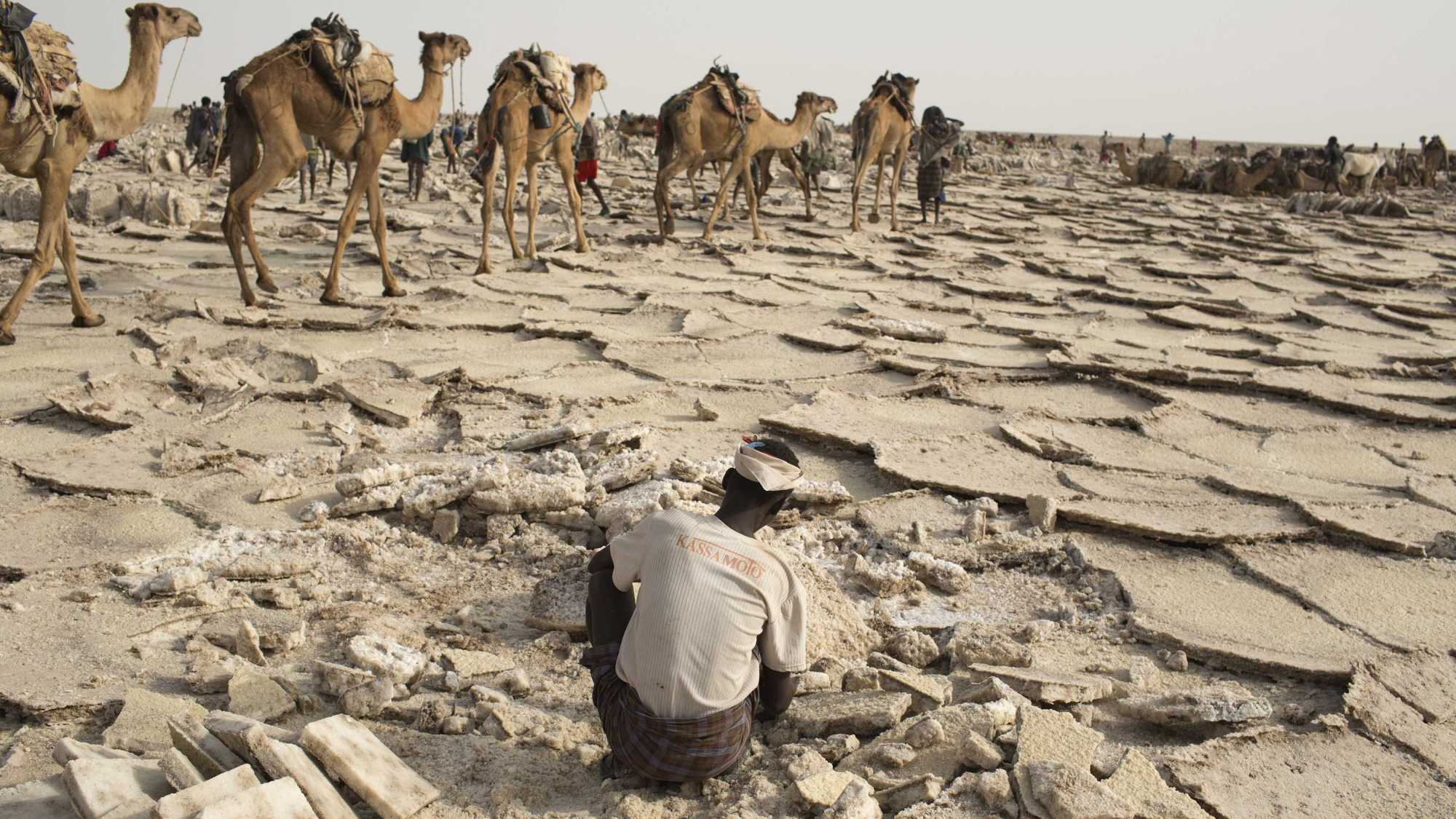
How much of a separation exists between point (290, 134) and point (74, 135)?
1.31 metres

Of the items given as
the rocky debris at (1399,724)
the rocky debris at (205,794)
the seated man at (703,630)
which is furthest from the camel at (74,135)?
the rocky debris at (1399,724)

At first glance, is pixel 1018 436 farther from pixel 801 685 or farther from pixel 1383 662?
pixel 801 685

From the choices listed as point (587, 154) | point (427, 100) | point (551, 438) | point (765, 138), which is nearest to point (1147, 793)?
point (551, 438)

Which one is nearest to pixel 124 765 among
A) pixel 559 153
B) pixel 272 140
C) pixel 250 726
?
pixel 250 726

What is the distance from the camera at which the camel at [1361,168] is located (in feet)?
74.5

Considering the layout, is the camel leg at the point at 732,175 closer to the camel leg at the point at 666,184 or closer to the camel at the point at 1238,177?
the camel leg at the point at 666,184

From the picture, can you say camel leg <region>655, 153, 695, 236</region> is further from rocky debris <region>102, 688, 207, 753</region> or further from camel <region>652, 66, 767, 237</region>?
rocky debris <region>102, 688, 207, 753</region>

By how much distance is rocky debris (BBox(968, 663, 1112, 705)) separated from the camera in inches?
106

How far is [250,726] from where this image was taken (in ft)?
7.13

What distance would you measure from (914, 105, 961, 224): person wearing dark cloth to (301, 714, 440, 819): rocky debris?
1197 cm

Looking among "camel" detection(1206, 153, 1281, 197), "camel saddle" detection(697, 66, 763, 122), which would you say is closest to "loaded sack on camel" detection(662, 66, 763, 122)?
"camel saddle" detection(697, 66, 763, 122)

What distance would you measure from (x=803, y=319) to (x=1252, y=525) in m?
3.82

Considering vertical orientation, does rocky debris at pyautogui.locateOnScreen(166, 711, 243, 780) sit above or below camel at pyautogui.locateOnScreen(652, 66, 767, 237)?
below

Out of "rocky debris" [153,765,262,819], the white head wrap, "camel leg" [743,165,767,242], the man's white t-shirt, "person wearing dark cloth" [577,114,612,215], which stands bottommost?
"rocky debris" [153,765,262,819]
